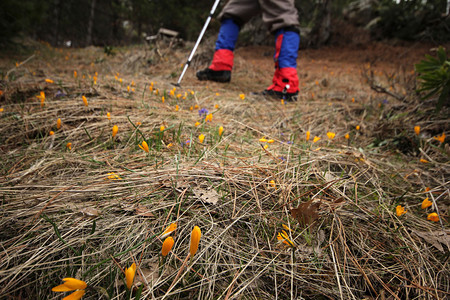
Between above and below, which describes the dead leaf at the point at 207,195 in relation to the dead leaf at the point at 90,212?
above

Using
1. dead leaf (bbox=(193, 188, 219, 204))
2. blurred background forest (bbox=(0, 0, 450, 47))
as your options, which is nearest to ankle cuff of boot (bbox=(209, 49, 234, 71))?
dead leaf (bbox=(193, 188, 219, 204))

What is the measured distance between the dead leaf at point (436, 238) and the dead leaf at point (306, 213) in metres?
0.52

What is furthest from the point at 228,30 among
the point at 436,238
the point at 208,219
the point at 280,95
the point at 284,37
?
the point at 436,238

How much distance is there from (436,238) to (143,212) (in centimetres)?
131

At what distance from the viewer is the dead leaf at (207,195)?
3.13 ft

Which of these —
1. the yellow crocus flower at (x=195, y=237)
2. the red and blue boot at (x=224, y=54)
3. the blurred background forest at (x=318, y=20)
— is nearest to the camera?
the yellow crocus flower at (x=195, y=237)

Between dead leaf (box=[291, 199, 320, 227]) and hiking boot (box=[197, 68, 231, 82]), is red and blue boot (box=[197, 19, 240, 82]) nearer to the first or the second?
hiking boot (box=[197, 68, 231, 82])

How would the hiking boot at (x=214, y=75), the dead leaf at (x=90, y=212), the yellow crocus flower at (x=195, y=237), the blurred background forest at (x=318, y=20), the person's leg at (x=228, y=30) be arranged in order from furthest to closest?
the blurred background forest at (x=318, y=20) < the hiking boot at (x=214, y=75) < the person's leg at (x=228, y=30) < the dead leaf at (x=90, y=212) < the yellow crocus flower at (x=195, y=237)

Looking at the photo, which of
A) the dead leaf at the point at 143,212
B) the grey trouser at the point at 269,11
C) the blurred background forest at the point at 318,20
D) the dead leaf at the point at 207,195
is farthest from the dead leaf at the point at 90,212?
the blurred background forest at the point at 318,20

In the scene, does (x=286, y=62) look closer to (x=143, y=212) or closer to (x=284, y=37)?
(x=284, y=37)

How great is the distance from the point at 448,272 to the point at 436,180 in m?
0.69

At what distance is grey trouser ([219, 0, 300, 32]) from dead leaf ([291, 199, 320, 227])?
2.95 meters

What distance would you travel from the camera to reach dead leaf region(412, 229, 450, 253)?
0.95m

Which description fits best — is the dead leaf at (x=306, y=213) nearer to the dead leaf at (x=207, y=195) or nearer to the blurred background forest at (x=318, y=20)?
the dead leaf at (x=207, y=195)
